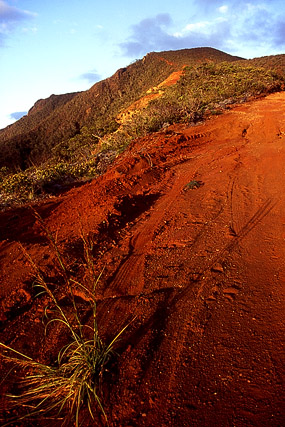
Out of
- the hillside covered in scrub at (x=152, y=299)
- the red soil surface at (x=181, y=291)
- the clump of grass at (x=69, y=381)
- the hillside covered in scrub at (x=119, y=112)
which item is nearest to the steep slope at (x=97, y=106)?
the hillside covered in scrub at (x=119, y=112)

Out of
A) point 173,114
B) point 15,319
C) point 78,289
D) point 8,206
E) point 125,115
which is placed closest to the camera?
point 15,319

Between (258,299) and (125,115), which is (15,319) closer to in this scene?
(258,299)

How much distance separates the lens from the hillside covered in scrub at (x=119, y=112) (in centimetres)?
1246

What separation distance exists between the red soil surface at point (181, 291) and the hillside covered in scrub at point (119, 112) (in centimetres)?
517

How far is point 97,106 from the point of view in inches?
2055

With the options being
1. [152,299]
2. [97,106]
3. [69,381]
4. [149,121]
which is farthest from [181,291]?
[97,106]

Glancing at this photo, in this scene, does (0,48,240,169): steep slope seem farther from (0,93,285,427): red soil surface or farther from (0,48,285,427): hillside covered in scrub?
(0,93,285,427): red soil surface

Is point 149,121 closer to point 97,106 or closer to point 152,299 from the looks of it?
point 152,299

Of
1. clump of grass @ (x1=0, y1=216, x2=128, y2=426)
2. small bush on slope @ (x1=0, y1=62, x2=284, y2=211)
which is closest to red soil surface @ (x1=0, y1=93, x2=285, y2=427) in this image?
clump of grass @ (x1=0, y1=216, x2=128, y2=426)

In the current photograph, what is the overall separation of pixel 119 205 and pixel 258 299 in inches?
159

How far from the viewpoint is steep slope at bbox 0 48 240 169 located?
1619 inches

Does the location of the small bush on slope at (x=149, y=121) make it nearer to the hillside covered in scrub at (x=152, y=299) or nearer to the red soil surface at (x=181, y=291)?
the hillside covered in scrub at (x=152, y=299)

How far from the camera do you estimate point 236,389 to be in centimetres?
211

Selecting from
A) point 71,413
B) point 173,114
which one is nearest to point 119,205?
point 71,413
